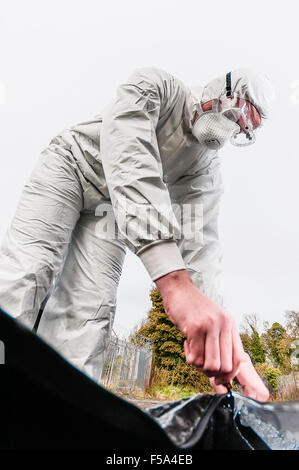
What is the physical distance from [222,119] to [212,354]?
989 millimetres

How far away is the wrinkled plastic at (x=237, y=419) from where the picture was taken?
45 centimetres

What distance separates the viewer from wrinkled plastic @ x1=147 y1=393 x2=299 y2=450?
1.48ft

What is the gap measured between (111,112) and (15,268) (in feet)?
1.98

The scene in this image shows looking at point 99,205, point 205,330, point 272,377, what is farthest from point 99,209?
point 272,377

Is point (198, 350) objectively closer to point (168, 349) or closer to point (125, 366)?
point (125, 366)

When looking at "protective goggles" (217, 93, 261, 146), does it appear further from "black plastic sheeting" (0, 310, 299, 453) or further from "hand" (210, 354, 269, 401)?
"black plastic sheeting" (0, 310, 299, 453)

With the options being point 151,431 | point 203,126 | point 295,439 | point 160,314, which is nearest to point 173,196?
point 203,126

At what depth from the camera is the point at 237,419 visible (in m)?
0.58

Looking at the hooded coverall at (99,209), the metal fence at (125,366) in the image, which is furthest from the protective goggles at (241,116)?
the metal fence at (125,366)

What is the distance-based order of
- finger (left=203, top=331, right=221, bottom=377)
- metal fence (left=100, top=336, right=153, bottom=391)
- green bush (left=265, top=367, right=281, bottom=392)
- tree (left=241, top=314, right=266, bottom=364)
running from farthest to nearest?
tree (left=241, top=314, right=266, bottom=364) < green bush (left=265, top=367, right=281, bottom=392) < metal fence (left=100, top=336, right=153, bottom=391) < finger (left=203, top=331, right=221, bottom=377)

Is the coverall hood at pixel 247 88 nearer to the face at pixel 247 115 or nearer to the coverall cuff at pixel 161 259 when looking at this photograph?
the face at pixel 247 115

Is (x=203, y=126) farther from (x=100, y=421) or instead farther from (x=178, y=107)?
(x=100, y=421)

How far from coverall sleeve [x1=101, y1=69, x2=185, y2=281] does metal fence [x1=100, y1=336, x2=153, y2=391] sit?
5579mm

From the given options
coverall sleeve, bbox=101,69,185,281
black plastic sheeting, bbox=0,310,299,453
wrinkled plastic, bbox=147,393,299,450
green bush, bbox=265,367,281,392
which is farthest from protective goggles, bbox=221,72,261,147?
green bush, bbox=265,367,281,392
